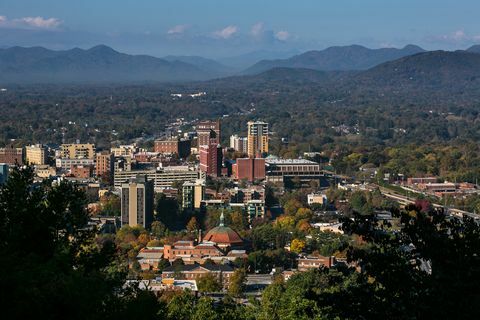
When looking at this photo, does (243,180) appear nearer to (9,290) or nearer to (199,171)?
(199,171)

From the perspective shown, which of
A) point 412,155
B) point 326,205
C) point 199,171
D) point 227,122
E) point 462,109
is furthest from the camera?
point 462,109

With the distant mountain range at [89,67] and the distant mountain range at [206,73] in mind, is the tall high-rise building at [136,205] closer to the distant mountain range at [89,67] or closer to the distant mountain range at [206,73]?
the distant mountain range at [206,73]

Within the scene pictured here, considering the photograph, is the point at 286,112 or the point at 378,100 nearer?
the point at 286,112

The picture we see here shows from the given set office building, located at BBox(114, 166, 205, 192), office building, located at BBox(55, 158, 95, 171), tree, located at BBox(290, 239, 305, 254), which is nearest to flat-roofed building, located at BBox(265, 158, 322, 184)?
office building, located at BBox(114, 166, 205, 192)

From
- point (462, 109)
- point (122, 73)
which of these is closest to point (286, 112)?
point (462, 109)

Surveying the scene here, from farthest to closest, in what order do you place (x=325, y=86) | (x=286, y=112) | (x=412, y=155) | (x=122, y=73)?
(x=122, y=73) < (x=325, y=86) < (x=286, y=112) < (x=412, y=155)

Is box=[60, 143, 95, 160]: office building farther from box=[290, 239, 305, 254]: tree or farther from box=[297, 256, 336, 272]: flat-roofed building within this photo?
box=[297, 256, 336, 272]: flat-roofed building

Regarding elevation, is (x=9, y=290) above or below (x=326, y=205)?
above
